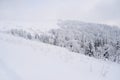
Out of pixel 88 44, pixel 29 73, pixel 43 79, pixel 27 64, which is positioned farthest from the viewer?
pixel 88 44

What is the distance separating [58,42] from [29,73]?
47852 millimetres

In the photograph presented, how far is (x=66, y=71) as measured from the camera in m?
4.09

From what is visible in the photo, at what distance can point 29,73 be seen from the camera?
12.1ft

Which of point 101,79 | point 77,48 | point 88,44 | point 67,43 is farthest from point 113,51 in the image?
point 101,79

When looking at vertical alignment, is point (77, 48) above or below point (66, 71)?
below

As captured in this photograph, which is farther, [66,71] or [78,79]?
[66,71]

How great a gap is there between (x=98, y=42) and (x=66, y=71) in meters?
43.2

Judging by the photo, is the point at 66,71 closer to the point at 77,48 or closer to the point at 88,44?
the point at 88,44

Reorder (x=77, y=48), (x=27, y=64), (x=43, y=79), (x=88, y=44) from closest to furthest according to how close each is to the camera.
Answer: (x=43, y=79), (x=27, y=64), (x=88, y=44), (x=77, y=48)

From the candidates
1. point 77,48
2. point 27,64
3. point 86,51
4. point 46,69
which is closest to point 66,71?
point 46,69

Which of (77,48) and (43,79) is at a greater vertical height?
(43,79)

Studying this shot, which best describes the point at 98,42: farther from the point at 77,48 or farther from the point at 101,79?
the point at 101,79

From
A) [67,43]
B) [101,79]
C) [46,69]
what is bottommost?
[67,43]

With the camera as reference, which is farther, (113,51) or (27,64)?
(113,51)
